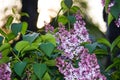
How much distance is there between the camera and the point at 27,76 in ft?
5.66

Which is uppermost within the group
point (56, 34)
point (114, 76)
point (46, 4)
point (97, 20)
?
point (56, 34)

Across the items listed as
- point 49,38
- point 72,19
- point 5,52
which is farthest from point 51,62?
point 72,19

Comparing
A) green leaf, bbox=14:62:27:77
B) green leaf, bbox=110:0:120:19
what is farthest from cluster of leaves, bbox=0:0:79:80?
green leaf, bbox=110:0:120:19

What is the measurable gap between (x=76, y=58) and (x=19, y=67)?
0.24 m

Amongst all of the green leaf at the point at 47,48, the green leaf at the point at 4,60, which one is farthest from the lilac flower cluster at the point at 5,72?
the green leaf at the point at 47,48

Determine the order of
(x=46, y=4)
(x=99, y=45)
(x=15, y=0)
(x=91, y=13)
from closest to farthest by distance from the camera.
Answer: (x=99, y=45) → (x=15, y=0) → (x=46, y=4) → (x=91, y=13)

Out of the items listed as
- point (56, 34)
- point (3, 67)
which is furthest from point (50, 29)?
point (3, 67)

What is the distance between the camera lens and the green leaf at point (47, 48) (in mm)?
1541

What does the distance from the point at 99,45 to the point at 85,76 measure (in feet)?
1.40

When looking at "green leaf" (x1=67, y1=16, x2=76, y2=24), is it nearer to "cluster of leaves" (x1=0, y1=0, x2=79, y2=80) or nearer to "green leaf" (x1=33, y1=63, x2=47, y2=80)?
"cluster of leaves" (x1=0, y1=0, x2=79, y2=80)

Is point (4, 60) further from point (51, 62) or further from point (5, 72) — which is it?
point (51, 62)

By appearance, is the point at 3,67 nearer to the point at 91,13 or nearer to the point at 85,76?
the point at 85,76

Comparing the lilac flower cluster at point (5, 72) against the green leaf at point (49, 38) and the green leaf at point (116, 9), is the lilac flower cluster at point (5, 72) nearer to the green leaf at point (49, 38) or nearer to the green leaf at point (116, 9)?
the green leaf at point (49, 38)

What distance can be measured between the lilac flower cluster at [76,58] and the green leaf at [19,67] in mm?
133
